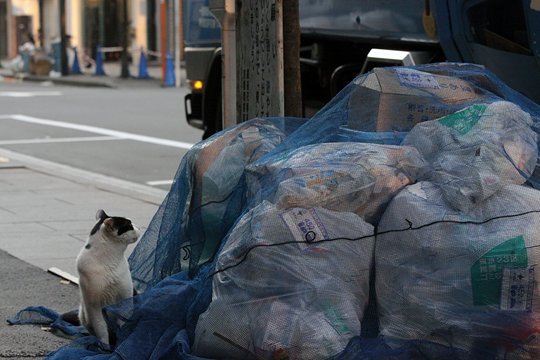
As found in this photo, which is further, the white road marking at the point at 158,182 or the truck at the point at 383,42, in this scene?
the white road marking at the point at 158,182

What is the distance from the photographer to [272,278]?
4.68 m

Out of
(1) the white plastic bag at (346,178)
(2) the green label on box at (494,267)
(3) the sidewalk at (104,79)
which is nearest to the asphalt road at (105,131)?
(3) the sidewalk at (104,79)

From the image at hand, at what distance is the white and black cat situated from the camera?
18.3 feet

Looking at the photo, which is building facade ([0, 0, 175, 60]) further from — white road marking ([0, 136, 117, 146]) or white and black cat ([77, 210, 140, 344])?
white and black cat ([77, 210, 140, 344])

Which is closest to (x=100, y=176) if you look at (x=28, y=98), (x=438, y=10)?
(x=438, y=10)

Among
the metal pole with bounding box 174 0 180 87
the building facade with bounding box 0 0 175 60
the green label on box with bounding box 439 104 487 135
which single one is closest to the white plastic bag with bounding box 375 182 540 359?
the green label on box with bounding box 439 104 487 135

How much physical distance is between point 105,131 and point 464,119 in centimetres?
1374

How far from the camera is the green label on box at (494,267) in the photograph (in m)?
4.53

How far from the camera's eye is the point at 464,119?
5137mm

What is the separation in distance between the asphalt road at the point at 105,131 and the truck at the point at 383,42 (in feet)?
4.77

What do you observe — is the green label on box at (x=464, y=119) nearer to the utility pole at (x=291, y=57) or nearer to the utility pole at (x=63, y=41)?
the utility pole at (x=291, y=57)

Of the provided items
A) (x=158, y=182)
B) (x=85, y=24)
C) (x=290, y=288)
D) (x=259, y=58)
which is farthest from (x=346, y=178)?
(x=85, y=24)

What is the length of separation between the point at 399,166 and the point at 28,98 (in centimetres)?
2259

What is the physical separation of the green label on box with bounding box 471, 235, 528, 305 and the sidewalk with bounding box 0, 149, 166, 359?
2084 millimetres
